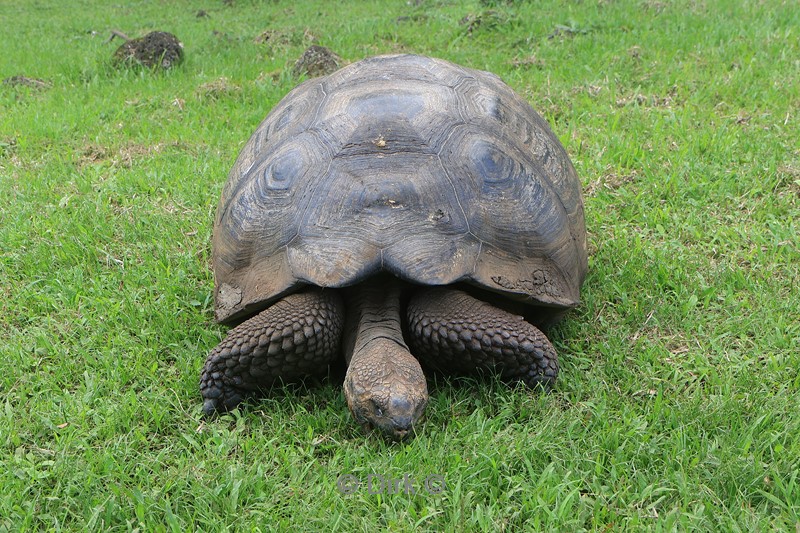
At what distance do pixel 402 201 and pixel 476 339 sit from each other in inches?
22.1

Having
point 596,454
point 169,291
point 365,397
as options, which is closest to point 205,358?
point 169,291

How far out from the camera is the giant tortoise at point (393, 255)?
2.71 metres

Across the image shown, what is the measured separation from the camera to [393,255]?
2.69 m

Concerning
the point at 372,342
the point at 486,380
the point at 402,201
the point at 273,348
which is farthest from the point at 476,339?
the point at 273,348

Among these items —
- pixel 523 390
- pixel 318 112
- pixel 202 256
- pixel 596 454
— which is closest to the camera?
pixel 596 454

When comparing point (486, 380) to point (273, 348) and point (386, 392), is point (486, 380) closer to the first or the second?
point (386, 392)

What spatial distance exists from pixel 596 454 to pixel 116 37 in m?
8.25

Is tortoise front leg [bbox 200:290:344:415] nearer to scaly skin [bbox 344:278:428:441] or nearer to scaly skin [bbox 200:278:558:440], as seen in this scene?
scaly skin [bbox 200:278:558:440]

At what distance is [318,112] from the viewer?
3.26m

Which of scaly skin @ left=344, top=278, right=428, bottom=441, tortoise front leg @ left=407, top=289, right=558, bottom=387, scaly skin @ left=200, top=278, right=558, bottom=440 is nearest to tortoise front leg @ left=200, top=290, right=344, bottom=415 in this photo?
scaly skin @ left=200, top=278, right=558, bottom=440

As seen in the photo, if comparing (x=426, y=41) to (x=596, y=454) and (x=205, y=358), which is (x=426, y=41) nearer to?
(x=205, y=358)

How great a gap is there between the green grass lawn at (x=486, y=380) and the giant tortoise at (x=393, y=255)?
0.17 m

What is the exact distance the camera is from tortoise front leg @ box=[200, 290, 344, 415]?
9.04ft

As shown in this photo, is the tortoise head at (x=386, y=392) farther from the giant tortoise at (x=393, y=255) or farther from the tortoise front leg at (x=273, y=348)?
the tortoise front leg at (x=273, y=348)
